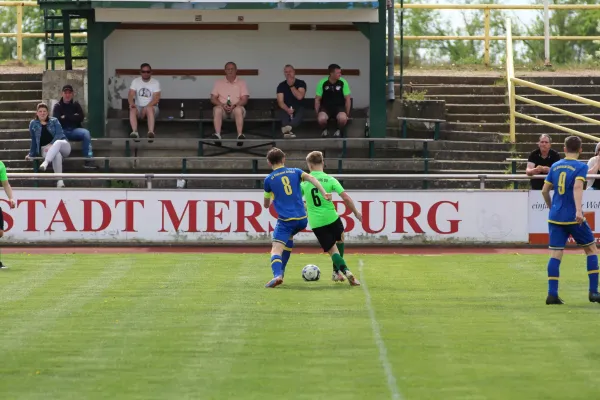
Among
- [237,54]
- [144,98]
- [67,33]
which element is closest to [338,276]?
[144,98]

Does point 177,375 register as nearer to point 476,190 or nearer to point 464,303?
point 464,303

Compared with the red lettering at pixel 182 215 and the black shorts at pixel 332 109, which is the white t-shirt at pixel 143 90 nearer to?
the black shorts at pixel 332 109

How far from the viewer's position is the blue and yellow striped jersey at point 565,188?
13.7 meters

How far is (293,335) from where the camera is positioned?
11500 mm

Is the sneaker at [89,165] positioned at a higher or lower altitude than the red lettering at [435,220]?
higher

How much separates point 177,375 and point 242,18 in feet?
64.0

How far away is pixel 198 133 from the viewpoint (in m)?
28.1

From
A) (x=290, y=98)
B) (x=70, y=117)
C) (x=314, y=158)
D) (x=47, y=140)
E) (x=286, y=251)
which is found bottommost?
(x=286, y=251)

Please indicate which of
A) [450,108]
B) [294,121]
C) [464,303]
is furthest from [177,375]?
[450,108]

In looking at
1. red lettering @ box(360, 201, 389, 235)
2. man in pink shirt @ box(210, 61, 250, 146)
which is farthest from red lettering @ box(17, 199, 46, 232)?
red lettering @ box(360, 201, 389, 235)

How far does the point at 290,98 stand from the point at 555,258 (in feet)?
46.6

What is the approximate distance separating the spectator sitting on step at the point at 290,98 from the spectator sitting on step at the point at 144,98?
273 cm

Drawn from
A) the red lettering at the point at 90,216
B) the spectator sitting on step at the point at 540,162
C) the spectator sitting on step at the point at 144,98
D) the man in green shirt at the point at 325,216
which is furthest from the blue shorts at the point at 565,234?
the spectator sitting on step at the point at 144,98

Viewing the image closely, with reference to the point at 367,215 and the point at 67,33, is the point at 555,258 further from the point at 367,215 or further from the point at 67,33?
the point at 67,33
